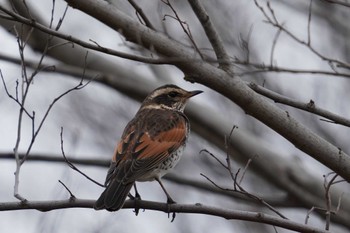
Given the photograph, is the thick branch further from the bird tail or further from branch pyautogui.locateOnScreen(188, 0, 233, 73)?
the bird tail

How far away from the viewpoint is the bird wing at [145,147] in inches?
286

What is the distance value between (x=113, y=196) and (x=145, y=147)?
1186 millimetres

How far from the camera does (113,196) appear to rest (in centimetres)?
669

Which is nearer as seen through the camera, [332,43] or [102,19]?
[102,19]

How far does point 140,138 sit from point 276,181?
387 cm

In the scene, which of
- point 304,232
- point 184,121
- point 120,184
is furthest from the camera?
point 184,121

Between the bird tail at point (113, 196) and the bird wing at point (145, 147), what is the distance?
0.11 m

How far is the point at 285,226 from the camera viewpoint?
5.62m

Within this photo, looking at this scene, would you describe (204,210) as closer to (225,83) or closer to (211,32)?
(225,83)

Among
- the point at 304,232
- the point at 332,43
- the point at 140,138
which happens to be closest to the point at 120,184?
the point at 140,138

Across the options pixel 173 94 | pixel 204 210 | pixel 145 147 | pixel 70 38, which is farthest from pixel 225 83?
pixel 173 94

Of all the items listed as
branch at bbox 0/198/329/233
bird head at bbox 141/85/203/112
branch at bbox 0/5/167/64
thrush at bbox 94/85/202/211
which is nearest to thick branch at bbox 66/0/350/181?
branch at bbox 0/5/167/64

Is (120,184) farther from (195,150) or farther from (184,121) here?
(195,150)

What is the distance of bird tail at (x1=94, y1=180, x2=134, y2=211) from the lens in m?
6.41
